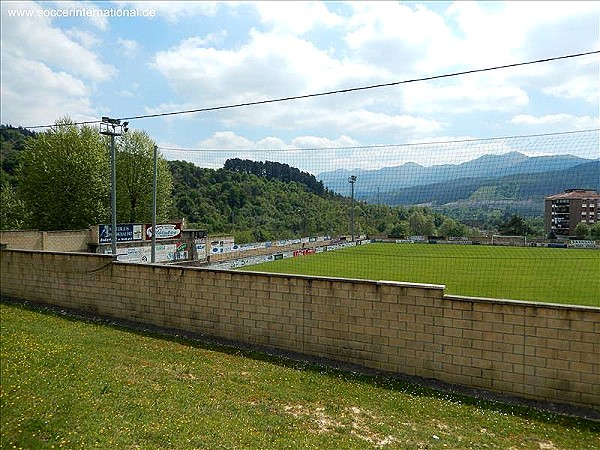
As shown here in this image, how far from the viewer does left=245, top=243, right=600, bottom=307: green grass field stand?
906 inches

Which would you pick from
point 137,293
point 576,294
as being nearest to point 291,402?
point 137,293

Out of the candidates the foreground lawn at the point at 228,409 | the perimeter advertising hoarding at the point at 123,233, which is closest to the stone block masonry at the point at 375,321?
the foreground lawn at the point at 228,409

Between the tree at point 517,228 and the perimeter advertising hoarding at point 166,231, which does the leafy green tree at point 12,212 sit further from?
the tree at point 517,228

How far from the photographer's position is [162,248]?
2980 cm

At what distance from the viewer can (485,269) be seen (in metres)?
33.2

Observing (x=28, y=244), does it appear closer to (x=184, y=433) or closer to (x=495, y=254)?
(x=184, y=433)

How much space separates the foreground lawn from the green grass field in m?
15.3

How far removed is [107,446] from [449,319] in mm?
5752

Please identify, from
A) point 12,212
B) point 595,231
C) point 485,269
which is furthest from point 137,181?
point 595,231

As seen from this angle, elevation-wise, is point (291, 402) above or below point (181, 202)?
below

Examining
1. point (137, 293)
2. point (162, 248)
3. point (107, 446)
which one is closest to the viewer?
point (107, 446)

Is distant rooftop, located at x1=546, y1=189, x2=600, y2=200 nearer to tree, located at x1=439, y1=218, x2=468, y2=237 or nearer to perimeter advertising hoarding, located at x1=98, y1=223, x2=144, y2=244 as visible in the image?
tree, located at x1=439, y1=218, x2=468, y2=237

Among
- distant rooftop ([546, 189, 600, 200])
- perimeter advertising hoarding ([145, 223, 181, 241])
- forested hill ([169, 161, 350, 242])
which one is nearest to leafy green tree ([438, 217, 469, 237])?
forested hill ([169, 161, 350, 242])

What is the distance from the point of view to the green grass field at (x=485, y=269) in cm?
2300
